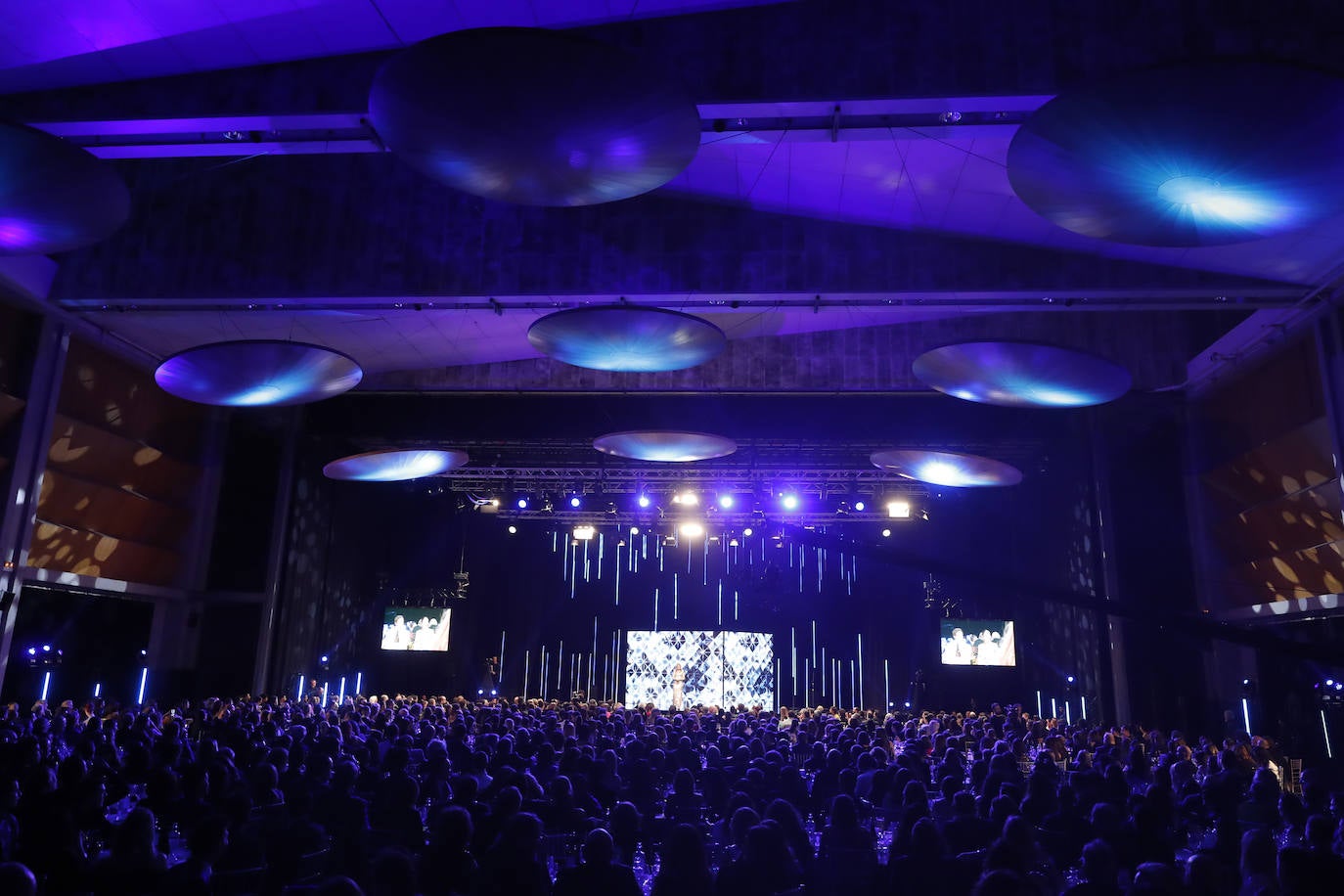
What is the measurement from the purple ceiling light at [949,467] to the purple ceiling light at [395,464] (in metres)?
9.10

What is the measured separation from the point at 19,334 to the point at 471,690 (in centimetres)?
1858

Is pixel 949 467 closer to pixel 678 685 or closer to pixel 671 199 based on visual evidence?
pixel 671 199

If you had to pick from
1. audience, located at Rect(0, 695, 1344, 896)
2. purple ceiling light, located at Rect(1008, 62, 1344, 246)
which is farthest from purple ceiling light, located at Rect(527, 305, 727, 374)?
audience, located at Rect(0, 695, 1344, 896)

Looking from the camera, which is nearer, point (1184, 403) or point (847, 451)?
point (1184, 403)

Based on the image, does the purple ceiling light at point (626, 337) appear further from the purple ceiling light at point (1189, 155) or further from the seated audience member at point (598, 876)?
the seated audience member at point (598, 876)

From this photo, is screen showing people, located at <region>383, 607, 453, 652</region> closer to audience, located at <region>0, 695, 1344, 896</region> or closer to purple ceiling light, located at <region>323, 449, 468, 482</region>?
purple ceiling light, located at <region>323, 449, 468, 482</region>

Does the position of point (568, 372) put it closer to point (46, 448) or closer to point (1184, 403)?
point (46, 448)

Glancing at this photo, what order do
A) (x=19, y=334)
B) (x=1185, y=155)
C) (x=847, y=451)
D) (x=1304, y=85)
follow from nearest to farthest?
(x=1304, y=85) → (x=1185, y=155) → (x=19, y=334) → (x=847, y=451)

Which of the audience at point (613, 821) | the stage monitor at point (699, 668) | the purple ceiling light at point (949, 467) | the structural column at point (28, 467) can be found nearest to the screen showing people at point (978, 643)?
the stage monitor at point (699, 668)

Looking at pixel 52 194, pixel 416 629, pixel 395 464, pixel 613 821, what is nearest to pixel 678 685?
pixel 416 629

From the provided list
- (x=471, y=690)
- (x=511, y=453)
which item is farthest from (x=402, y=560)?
(x=511, y=453)

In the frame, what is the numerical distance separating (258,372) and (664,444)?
306 inches

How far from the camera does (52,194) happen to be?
1007cm

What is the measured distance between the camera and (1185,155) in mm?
8102
